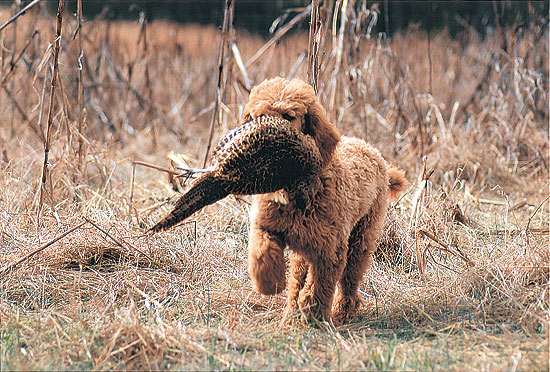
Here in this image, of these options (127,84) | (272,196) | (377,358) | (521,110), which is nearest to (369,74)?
(521,110)

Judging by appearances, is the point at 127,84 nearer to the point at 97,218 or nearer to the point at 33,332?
the point at 97,218

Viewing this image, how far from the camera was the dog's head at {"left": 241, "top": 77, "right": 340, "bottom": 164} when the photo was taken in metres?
2.44

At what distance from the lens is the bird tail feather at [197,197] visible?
2359 mm

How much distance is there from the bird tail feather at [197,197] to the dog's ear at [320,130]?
494 mm

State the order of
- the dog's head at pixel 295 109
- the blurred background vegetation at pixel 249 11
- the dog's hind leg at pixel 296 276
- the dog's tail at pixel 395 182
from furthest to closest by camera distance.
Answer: the blurred background vegetation at pixel 249 11, the dog's tail at pixel 395 182, the dog's hind leg at pixel 296 276, the dog's head at pixel 295 109

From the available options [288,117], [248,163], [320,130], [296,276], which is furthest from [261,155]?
[296,276]

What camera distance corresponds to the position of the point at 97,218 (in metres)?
3.86

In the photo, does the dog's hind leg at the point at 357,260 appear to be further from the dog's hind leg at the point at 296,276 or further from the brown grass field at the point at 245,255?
the dog's hind leg at the point at 296,276

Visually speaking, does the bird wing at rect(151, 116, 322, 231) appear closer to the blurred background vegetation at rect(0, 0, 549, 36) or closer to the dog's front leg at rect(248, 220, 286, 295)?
the dog's front leg at rect(248, 220, 286, 295)

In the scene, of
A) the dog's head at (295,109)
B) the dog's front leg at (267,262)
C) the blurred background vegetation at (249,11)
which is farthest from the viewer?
the blurred background vegetation at (249,11)

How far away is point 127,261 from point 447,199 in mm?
2330

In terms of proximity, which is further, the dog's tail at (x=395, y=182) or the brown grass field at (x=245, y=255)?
the dog's tail at (x=395, y=182)

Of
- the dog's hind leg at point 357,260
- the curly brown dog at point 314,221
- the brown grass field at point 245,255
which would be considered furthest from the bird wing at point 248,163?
the dog's hind leg at point 357,260

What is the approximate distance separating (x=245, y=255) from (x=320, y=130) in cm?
146
